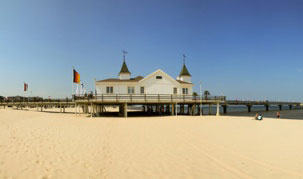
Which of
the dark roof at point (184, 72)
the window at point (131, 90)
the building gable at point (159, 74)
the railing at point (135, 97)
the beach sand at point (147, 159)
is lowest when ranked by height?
the beach sand at point (147, 159)

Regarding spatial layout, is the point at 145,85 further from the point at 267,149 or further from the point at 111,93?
the point at 267,149

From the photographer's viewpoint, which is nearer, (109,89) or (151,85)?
(109,89)

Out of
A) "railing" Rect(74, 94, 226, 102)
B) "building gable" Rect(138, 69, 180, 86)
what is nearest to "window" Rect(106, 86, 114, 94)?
"railing" Rect(74, 94, 226, 102)

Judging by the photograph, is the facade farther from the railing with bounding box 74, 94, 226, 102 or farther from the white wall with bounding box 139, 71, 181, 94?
the railing with bounding box 74, 94, 226, 102

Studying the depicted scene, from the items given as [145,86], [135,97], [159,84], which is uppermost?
[159,84]

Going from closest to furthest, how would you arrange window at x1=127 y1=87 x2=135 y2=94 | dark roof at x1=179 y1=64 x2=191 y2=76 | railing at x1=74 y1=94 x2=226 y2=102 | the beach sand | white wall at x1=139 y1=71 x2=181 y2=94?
the beach sand, railing at x1=74 y1=94 x2=226 y2=102, window at x1=127 y1=87 x2=135 y2=94, white wall at x1=139 y1=71 x2=181 y2=94, dark roof at x1=179 y1=64 x2=191 y2=76

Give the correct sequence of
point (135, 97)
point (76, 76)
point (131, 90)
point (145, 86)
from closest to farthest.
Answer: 1. point (135, 97)
2. point (76, 76)
3. point (131, 90)
4. point (145, 86)

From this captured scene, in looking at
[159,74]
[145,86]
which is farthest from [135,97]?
[159,74]

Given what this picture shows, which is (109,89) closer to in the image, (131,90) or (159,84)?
(131,90)

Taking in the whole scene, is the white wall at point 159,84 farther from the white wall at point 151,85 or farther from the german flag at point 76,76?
the german flag at point 76,76

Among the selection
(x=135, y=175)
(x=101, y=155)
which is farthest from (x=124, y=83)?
(x=135, y=175)

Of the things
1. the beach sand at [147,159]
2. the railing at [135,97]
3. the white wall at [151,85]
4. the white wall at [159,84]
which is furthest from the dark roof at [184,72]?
the beach sand at [147,159]

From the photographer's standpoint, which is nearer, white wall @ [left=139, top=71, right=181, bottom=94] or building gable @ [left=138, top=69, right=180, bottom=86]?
building gable @ [left=138, top=69, right=180, bottom=86]

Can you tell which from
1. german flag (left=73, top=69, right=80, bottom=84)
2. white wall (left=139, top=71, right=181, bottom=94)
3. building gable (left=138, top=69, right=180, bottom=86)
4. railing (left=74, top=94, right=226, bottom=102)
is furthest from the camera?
white wall (left=139, top=71, right=181, bottom=94)
